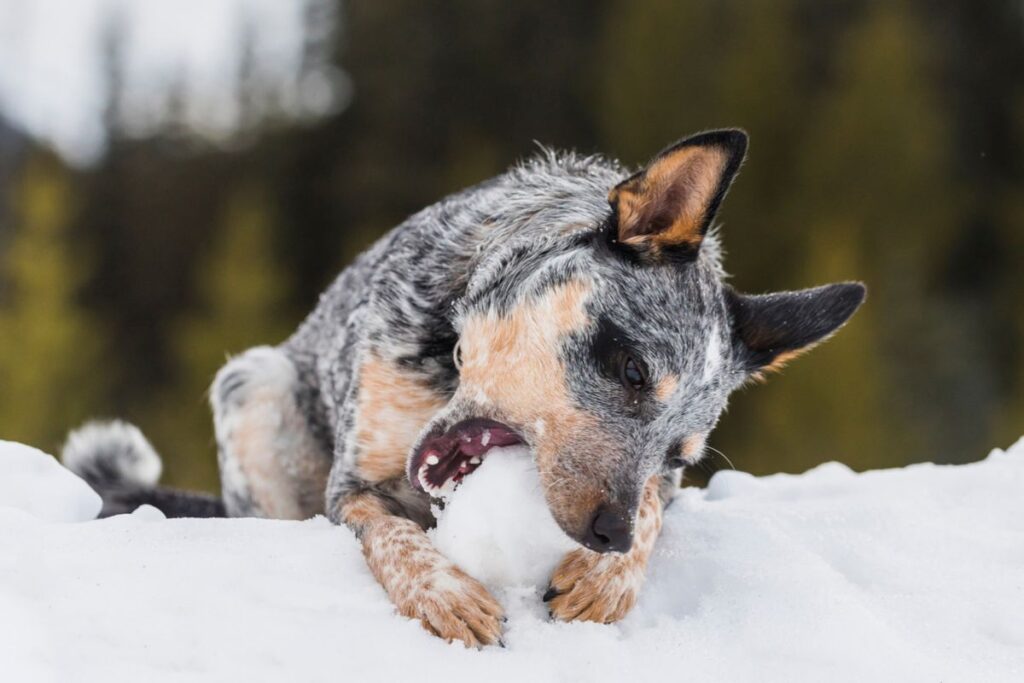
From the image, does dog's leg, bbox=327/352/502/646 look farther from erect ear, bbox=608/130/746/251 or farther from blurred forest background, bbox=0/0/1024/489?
blurred forest background, bbox=0/0/1024/489

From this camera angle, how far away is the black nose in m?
2.53

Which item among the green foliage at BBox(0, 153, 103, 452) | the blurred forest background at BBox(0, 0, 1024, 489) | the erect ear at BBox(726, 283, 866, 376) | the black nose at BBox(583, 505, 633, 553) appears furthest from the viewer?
the blurred forest background at BBox(0, 0, 1024, 489)

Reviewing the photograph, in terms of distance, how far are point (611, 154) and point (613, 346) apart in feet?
48.0

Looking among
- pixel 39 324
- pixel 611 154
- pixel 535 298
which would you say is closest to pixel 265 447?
pixel 535 298

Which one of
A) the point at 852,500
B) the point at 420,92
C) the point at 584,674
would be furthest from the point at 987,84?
the point at 584,674

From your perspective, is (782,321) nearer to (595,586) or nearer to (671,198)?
(671,198)

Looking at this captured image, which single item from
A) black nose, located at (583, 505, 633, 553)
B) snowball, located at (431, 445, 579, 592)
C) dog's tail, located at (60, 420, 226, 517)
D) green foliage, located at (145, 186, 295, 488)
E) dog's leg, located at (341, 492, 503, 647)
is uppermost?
black nose, located at (583, 505, 633, 553)

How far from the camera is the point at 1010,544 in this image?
11.1ft

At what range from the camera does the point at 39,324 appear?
2027cm

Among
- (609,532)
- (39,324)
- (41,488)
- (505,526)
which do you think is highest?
(609,532)

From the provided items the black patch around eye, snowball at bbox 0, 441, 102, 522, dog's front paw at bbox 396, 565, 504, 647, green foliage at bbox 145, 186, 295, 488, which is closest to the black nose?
dog's front paw at bbox 396, 565, 504, 647

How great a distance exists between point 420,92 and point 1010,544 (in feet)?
82.2

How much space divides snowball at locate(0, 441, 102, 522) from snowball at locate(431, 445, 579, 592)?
122 cm

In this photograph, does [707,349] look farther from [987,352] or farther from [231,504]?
[987,352]
